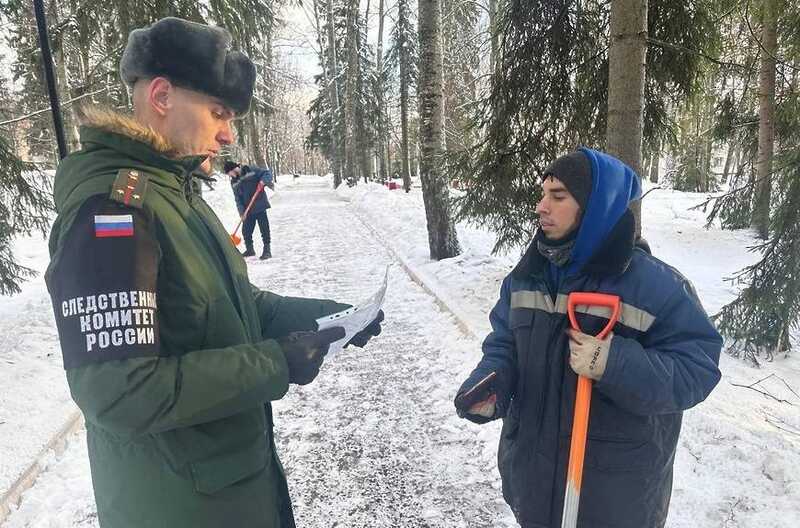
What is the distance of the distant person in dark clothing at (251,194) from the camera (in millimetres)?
9617

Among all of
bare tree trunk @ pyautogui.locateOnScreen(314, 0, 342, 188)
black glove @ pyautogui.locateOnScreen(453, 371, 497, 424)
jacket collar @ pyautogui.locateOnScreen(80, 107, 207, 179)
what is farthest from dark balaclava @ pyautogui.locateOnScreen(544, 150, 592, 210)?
bare tree trunk @ pyautogui.locateOnScreen(314, 0, 342, 188)

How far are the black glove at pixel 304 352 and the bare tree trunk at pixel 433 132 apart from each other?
23.0 ft

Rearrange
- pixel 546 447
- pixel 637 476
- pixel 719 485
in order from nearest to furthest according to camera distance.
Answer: pixel 637 476
pixel 546 447
pixel 719 485

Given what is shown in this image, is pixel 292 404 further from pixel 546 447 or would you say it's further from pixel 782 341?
pixel 782 341

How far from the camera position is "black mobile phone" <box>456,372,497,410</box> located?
1865 millimetres

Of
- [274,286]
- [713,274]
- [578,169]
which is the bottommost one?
[713,274]

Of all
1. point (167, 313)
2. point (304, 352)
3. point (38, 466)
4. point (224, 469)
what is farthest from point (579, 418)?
point (38, 466)

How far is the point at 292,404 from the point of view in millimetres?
4004

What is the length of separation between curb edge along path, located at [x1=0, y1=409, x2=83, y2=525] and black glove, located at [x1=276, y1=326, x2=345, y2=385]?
254 cm

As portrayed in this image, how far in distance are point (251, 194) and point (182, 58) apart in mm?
8946

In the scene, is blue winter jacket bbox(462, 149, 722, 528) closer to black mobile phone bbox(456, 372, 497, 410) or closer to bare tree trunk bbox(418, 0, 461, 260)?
black mobile phone bbox(456, 372, 497, 410)

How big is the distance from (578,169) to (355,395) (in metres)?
2.92

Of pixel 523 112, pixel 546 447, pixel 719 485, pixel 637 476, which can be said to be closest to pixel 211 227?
pixel 546 447

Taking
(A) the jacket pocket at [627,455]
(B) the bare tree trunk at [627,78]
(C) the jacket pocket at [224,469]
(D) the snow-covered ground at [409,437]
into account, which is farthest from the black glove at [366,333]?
(B) the bare tree trunk at [627,78]
